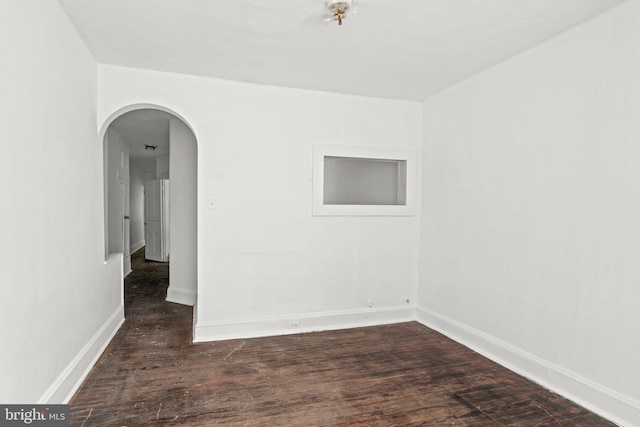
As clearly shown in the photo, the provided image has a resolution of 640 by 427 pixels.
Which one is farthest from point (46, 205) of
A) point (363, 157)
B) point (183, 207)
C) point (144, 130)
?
point (144, 130)

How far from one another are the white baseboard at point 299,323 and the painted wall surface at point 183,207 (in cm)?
126

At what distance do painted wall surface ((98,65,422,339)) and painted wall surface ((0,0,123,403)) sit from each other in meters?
0.73

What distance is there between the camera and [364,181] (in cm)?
404

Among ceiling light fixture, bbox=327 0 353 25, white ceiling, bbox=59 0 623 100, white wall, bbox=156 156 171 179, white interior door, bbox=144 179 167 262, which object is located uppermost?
white ceiling, bbox=59 0 623 100

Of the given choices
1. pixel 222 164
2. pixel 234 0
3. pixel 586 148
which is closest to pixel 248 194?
pixel 222 164

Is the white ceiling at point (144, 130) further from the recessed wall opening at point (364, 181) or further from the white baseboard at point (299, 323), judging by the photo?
the white baseboard at point (299, 323)

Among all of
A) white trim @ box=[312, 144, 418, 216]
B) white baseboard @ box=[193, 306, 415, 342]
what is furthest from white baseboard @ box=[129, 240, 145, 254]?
white trim @ box=[312, 144, 418, 216]

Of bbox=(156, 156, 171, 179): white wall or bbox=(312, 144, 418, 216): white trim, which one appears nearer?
bbox=(312, 144, 418, 216): white trim

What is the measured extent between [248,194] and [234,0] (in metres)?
1.81

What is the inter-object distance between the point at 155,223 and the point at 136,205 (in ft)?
6.99

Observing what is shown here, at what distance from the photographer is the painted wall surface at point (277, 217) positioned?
344 centimetres

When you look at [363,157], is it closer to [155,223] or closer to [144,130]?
[144,130]

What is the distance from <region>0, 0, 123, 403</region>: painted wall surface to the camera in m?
1.68

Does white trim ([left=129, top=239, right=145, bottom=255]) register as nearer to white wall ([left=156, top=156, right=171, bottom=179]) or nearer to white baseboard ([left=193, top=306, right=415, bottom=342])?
white wall ([left=156, top=156, right=171, bottom=179])
